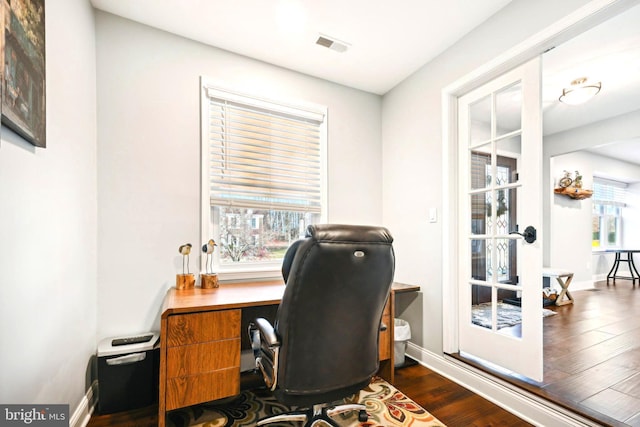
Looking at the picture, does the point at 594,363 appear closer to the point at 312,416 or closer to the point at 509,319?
the point at 509,319

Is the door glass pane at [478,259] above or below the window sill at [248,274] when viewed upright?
above

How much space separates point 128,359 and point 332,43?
2.64m

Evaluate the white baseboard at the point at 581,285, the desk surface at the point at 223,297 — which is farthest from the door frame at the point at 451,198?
the white baseboard at the point at 581,285

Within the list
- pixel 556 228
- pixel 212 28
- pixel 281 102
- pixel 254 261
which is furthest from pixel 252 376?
pixel 556 228

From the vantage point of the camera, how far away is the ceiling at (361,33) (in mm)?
1941

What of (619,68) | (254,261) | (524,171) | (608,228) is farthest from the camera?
(608,228)

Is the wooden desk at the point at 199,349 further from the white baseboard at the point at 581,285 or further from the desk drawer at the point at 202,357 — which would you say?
the white baseboard at the point at 581,285

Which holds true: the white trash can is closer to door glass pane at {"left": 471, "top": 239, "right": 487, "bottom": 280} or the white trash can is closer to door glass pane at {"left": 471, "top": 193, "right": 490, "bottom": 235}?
door glass pane at {"left": 471, "top": 239, "right": 487, "bottom": 280}

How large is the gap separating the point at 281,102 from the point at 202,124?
732 millimetres

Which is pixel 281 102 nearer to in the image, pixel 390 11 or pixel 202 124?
pixel 202 124

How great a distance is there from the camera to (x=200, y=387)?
4.93ft

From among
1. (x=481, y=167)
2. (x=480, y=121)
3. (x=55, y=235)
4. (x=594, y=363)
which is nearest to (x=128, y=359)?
(x=55, y=235)

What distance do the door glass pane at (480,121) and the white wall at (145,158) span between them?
6.17 feet

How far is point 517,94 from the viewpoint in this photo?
78.5 inches
